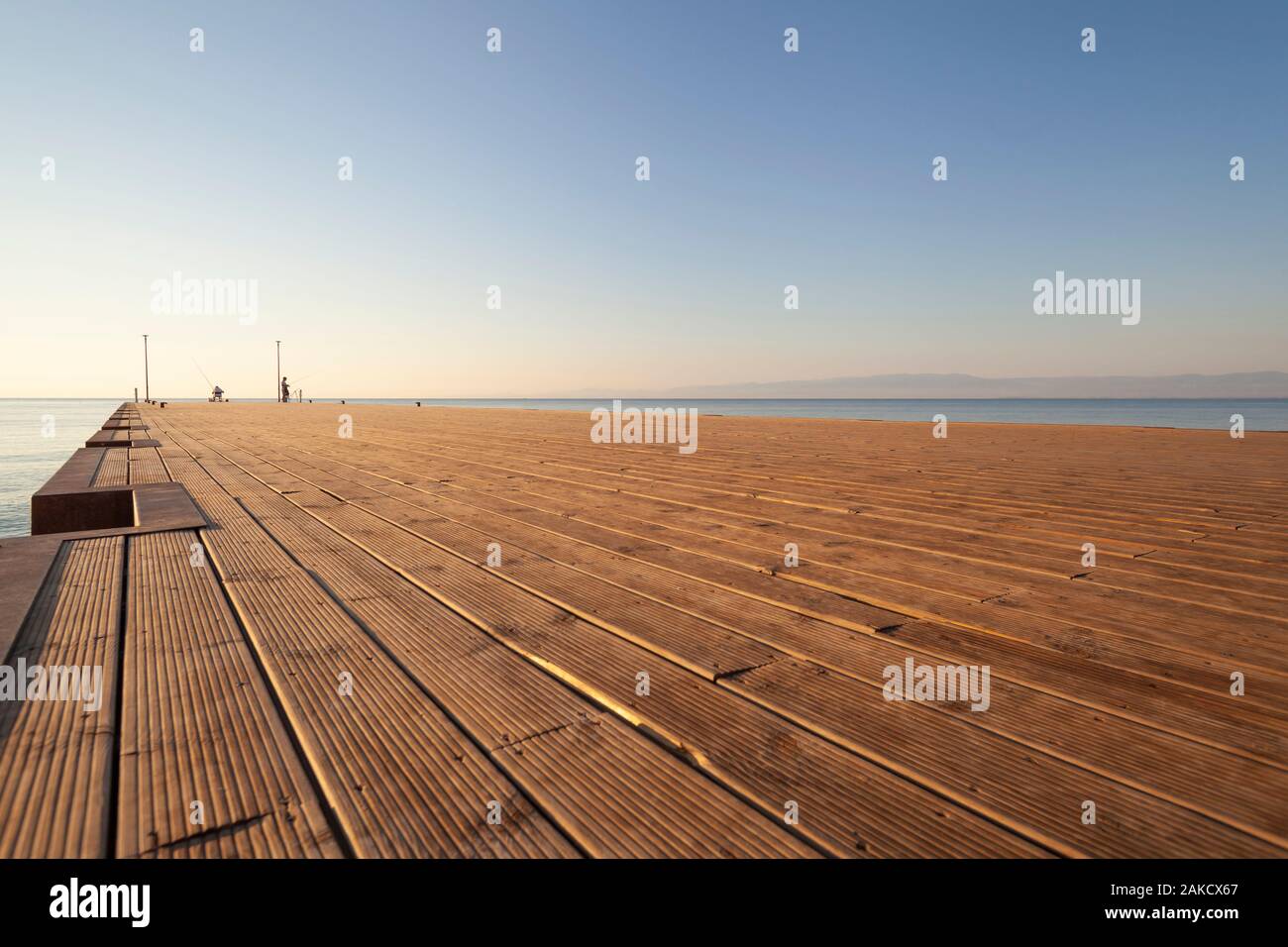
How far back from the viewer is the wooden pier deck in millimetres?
1040

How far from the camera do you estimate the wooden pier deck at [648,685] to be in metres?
1.04

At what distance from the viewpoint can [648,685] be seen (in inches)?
60.7

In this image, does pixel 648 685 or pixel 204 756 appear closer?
pixel 204 756

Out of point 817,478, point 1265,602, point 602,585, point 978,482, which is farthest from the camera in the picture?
point 817,478

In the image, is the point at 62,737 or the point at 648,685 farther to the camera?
the point at 648,685

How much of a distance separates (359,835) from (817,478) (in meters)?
4.54

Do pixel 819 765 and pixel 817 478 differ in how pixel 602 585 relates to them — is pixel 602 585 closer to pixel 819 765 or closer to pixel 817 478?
pixel 819 765

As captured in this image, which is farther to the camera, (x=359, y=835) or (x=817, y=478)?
(x=817, y=478)

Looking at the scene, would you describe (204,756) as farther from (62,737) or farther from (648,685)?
(648,685)

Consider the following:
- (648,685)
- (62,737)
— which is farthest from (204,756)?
(648,685)
